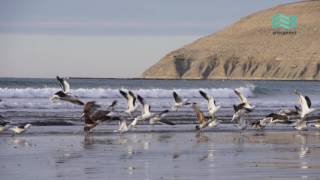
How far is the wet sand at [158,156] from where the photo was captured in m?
14.5

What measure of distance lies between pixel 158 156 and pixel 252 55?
157 meters

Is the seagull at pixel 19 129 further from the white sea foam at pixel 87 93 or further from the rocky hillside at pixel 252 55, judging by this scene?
the rocky hillside at pixel 252 55

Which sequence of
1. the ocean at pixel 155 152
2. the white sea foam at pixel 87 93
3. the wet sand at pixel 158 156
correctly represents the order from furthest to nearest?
the white sea foam at pixel 87 93
the ocean at pixel 155 152
the wet sand at pixel 158 156

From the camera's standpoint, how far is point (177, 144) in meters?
20.4

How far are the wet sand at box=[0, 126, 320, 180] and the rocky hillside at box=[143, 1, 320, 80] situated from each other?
13711cm

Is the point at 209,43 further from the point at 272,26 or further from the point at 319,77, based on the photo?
the point at 319,77

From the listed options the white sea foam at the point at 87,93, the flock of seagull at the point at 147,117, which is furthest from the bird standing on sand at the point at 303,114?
the white sea foam at the point at 87,93

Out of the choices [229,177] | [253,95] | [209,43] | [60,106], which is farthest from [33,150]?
[209,43]

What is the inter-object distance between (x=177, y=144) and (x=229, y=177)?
20.7 ft

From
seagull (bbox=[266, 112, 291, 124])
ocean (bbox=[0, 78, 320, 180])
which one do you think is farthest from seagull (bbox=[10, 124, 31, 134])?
seagull (bbox=[266, 112, 291, 124])

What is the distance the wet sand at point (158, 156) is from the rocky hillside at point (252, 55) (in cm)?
13711

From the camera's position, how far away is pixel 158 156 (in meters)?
17.4

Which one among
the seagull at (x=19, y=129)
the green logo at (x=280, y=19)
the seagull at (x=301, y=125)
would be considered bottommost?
the seagull at (x=301, y=125)

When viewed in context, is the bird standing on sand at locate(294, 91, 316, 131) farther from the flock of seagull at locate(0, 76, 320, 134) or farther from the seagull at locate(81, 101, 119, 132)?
the seagull at locate(81, 101, 119, 132)
